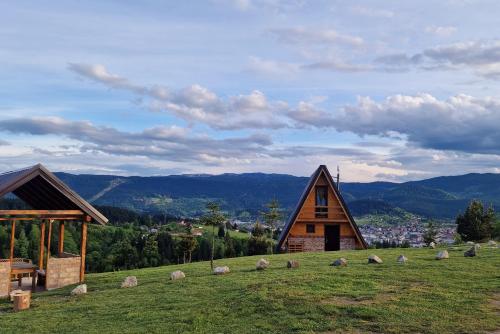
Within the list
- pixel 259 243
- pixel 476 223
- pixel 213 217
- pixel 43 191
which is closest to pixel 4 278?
pixel 43 191

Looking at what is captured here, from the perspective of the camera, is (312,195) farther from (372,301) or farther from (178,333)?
(178,333)

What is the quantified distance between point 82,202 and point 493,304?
16916mm

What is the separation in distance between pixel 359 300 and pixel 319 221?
Result: 21.6 meters

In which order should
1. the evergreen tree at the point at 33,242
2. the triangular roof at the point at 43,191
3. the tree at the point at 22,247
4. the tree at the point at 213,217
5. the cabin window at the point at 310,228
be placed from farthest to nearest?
the evergreen tree at the point at 33,242 < the tree at the point at 22,247 < the cabin window at the point at 310,228 < the tree at the point at 213,217 < the triangular roof at the point at 43,191

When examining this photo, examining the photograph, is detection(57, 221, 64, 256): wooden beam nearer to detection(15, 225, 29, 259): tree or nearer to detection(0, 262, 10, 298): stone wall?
detection(0, 262, 10, 298): stone wall

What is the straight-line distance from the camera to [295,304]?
12094 mm

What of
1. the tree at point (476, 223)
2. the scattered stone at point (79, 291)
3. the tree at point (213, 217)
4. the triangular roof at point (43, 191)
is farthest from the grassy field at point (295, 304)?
the tree at point (476, 223)

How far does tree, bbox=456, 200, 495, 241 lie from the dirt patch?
33.6 meters

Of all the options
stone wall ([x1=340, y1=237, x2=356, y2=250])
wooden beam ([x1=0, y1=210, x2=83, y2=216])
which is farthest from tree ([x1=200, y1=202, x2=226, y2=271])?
stone wall ([x1=340, y1=237, x2=356, y2=250])

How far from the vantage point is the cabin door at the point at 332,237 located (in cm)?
3458

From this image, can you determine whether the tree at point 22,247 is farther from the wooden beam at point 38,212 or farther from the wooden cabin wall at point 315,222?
the wooden beam at point 38,212

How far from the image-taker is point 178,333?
10.6 meters

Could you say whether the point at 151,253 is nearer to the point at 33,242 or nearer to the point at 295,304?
the point at 33,242

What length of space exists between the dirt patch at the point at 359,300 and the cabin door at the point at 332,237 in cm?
2213
